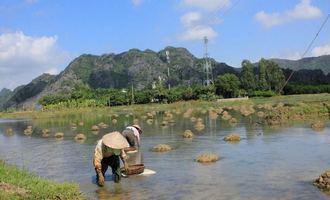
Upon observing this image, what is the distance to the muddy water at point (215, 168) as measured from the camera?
11.8 meters

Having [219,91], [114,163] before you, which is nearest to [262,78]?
[219,91]

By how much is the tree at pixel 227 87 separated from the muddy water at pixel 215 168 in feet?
232

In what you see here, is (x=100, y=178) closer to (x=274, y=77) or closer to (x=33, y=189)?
(x=33, y=189)

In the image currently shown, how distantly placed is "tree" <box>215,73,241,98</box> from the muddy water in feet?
232

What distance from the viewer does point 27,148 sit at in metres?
26.9

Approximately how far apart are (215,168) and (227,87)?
81821 mm

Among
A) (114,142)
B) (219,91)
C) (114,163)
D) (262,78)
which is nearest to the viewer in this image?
(114,142)

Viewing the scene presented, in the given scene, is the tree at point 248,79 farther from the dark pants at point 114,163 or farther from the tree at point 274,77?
the dark pants at point 114,163

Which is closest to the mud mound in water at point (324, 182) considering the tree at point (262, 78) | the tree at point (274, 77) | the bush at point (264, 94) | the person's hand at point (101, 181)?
the person's hand at point (101, 181)

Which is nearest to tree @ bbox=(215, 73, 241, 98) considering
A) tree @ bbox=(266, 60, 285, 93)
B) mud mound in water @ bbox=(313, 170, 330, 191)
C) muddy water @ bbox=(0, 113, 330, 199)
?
tree @ bbox=(266, 60, 285, 93)

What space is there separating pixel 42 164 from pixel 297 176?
1056 centimetres

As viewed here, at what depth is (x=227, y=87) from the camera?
9619 centimetres

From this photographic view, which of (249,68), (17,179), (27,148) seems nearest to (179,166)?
(17,179)

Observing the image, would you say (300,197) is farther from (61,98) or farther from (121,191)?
(61,98)
